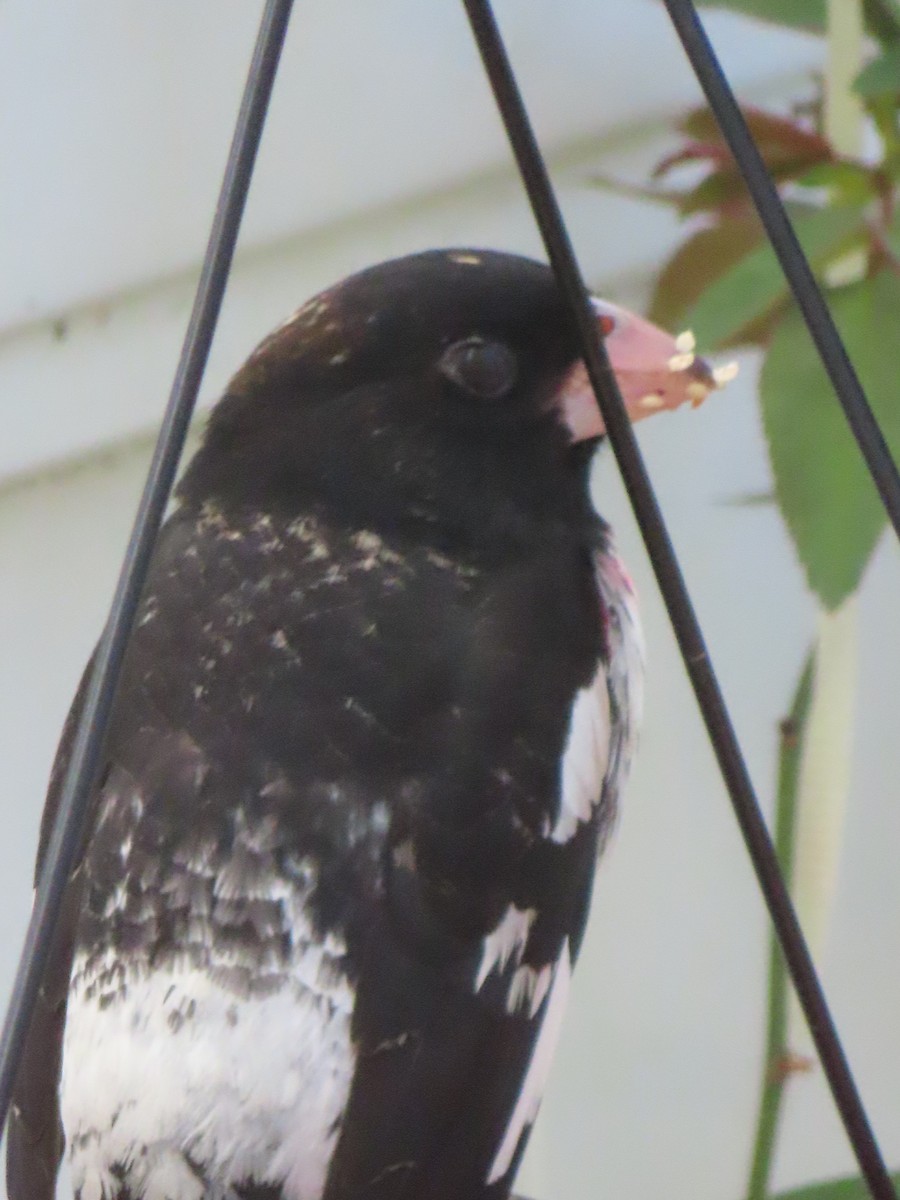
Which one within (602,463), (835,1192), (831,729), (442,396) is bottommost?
(835,1192)

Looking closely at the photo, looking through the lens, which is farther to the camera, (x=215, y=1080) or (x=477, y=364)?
(x=477, y=364)

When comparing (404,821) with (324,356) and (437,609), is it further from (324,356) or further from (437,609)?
(324,356)

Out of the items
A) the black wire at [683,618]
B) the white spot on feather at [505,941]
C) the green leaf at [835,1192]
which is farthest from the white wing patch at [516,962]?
the green leaf at [835,1192]

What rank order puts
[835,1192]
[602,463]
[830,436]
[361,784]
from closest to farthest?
[361,784] < [830,436] < [835,1192] < [602,463]

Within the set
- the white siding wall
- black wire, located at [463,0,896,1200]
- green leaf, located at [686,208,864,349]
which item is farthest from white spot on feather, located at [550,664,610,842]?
the white siding wall

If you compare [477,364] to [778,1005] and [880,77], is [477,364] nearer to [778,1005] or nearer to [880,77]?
[880,77]

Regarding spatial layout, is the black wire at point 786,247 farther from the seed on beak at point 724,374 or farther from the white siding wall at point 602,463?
the white siding wall at point 602,463

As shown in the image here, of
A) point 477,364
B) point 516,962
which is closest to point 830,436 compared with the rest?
point 477,364

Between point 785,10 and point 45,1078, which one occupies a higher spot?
point 785,10
